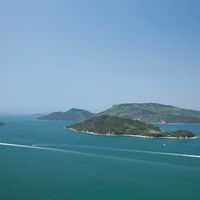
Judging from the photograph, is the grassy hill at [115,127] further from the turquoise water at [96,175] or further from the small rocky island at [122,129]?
the turquoise water at [96,175]

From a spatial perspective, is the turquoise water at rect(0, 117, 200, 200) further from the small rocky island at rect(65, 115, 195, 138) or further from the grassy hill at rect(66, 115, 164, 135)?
the grassy hill at rect(66, 115, 164, 135)

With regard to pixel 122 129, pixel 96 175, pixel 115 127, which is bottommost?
pixel 96 175

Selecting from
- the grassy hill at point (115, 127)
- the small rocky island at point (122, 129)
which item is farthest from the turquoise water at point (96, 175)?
the grassy hill at point (115, 127)

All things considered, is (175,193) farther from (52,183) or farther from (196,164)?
(196,164)

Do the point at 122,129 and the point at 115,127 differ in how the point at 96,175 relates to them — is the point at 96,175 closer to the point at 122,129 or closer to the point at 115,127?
the point at 122,129

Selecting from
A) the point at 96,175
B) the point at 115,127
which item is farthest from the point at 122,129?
the point at 96,175

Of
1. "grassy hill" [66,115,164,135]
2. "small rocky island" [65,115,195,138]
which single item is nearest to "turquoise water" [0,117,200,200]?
"small rocky island" [65,115,195,138]

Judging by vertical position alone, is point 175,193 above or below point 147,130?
below

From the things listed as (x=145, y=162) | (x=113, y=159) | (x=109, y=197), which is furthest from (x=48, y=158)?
(x=109, y=197)
